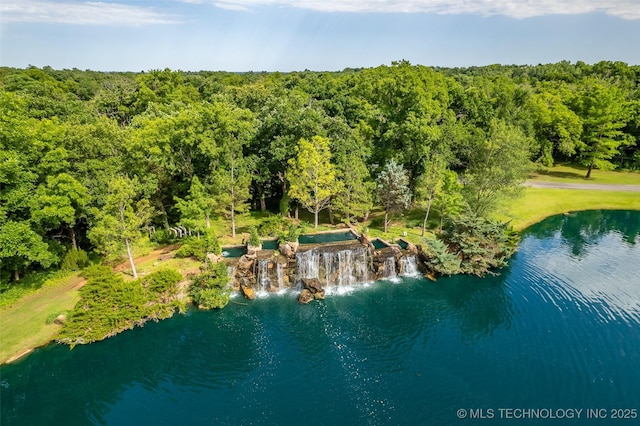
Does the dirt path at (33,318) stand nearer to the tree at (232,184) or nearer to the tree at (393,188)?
the tree at (232,184)

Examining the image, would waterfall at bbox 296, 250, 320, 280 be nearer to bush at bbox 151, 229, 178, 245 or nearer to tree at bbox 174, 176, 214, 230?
tree at bbox 174, 176, 214, 230

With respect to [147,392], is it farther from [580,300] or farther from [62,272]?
[580,300]

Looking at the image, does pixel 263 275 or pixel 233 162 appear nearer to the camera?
pixel 263 275

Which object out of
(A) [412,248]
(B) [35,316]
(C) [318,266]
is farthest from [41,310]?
(A) [412,248]

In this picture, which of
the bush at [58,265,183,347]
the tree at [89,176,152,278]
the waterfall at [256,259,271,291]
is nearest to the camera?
the bush at [58,265,183,347]

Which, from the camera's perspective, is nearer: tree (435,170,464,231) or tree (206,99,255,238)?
tree (206,99,255,238)

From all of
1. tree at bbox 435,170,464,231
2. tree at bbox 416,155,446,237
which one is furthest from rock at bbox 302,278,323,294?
tree at bbox 435,170,464,231

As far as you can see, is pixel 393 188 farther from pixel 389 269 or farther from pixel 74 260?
pixel 74 260
